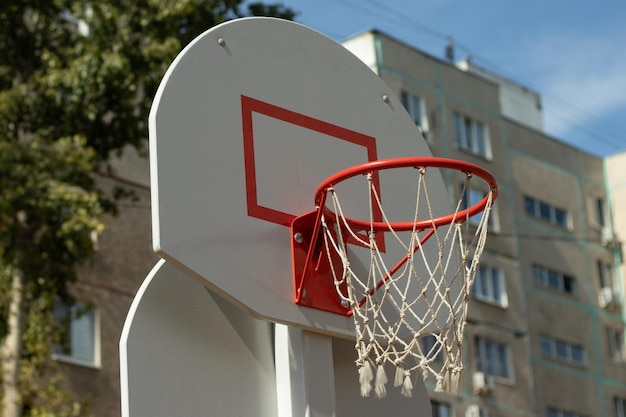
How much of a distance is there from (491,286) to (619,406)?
234 inches

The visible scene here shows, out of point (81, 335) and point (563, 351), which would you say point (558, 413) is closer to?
point (563, 351)

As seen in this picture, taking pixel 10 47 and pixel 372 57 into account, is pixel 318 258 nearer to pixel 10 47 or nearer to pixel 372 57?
pixel 10 47

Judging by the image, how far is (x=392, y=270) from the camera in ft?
23.1

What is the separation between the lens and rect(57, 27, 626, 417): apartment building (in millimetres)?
33031

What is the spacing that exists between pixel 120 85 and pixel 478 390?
16269mm

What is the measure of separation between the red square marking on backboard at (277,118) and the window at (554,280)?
29.0 m

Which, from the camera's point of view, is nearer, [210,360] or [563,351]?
[210,360]

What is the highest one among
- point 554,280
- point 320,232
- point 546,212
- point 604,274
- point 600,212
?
point 600,212

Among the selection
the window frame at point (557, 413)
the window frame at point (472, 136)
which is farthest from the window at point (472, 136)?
the window frame at point (557, 413)

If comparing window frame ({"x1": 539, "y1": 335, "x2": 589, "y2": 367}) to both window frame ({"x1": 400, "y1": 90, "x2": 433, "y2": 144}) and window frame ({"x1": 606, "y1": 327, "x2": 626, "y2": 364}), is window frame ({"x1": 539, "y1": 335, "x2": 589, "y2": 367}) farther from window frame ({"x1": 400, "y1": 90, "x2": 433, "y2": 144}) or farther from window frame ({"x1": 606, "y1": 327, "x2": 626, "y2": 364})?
window frame ({"x1": 400, "y1": 90, "x2": 433, "y2": 144})

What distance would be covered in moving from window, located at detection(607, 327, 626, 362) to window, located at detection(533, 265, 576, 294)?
177 centimetres

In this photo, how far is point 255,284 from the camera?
643 cm

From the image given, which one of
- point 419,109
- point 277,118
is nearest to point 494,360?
point 419,109

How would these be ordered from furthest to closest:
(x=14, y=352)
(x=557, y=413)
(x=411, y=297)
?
(x=557, y=413)
(x=14, y=352)
(x=411, y=297)
